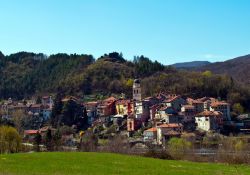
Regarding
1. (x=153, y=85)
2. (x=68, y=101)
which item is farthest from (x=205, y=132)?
(x=153, y=85)

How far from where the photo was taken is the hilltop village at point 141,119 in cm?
8088

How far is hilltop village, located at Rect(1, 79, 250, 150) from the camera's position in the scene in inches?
3184

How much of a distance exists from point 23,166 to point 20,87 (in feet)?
438

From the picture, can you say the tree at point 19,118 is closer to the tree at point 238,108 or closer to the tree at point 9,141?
the tree at point 238,108

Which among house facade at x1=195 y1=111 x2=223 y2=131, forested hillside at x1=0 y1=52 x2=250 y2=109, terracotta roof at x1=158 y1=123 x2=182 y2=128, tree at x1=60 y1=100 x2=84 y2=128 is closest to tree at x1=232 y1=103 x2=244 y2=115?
forested hillside at x1=0 y1=52 x2=250 y2=109

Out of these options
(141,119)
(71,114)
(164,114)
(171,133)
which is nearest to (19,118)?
(71,114)

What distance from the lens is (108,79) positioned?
129250mm

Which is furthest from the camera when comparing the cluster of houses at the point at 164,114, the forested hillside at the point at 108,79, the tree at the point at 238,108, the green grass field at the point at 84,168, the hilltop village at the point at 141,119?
the forested hillside at the point at 108,79

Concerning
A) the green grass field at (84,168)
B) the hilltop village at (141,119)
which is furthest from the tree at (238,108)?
the green grass field at (84,168)

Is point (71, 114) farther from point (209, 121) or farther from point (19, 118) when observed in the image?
point (209, 121)

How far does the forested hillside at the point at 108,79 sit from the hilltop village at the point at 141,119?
41.4 feet

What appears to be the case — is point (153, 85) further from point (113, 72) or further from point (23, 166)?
point (23, 166)

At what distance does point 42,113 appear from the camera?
111188 millimetres

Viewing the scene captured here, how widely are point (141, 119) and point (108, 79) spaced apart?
1560 inches
